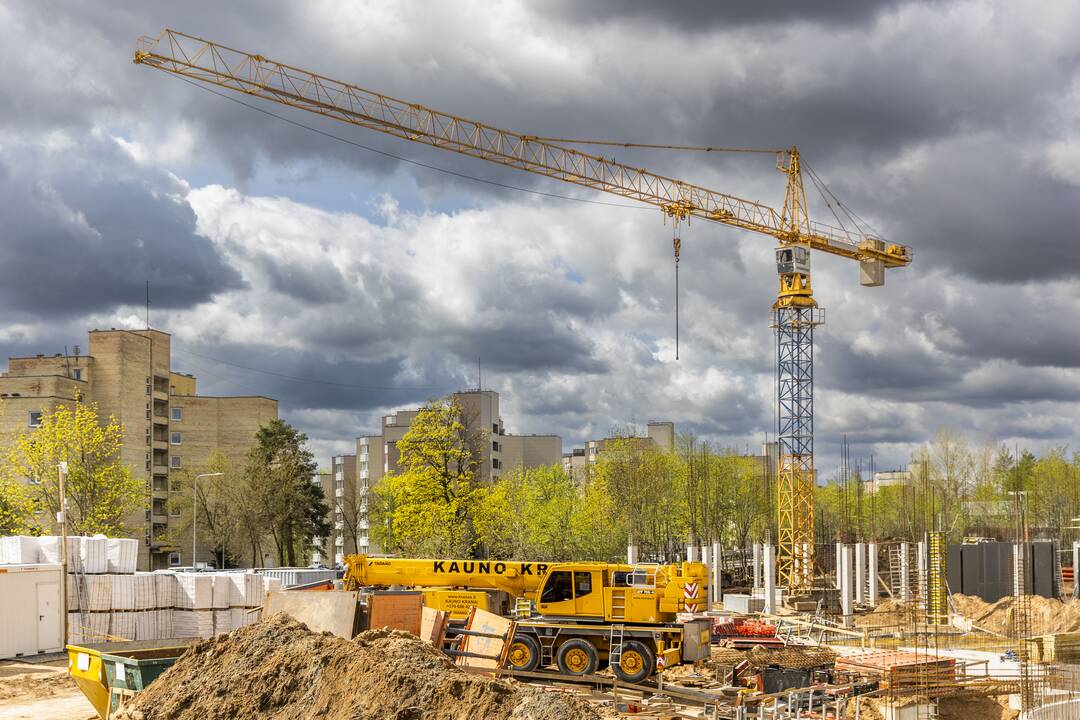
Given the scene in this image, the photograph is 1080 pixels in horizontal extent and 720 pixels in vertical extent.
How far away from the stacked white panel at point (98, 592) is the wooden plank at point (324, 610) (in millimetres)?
12638

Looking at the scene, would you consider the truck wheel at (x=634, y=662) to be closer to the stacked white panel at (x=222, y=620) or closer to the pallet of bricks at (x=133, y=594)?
the pallet of bricks at (x=133, y=594)

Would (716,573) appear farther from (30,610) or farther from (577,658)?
(30,610)

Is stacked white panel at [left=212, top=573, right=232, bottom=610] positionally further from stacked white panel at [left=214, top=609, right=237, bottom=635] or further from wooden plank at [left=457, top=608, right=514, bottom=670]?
wooden plank at [left=457, top=608, right=514, bottom=670]

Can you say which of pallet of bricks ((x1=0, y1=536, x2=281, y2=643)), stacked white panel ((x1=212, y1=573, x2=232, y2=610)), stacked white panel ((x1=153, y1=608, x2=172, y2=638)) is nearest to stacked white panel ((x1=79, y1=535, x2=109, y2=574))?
pallet of bricks ((x1=0, y1=536, x2=281, y2=643))

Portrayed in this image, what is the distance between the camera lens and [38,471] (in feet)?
167

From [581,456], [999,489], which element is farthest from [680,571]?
[581,456]

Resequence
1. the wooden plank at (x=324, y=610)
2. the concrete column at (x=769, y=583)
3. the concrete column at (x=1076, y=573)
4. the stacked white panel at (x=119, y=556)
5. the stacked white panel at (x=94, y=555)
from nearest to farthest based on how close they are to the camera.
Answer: the wooden plank at (x=324, y=610), the stacked white panel at (x=94, y=555), the stacked white panel at (x=119, y=556), the concrete column at (x=769, y=583), the concrete column at (x=1076, y=573)

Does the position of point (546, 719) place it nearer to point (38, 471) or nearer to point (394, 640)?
point (394, 640)

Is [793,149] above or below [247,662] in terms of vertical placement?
above

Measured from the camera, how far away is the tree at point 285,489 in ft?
222

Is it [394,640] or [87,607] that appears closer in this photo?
[394,640]

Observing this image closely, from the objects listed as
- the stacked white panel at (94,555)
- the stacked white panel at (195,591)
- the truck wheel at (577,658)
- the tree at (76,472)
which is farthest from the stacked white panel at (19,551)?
the tree at (76,472)

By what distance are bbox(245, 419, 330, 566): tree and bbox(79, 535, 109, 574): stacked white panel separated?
37057 millimetres

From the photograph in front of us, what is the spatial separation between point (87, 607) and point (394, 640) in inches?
697
